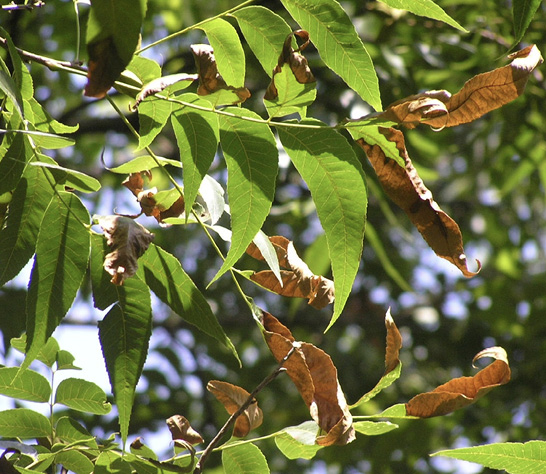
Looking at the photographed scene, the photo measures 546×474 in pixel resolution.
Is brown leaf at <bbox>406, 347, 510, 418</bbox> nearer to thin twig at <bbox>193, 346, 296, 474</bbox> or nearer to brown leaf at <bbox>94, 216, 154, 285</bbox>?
thin twig at <bbox>193, 346, 296, 474</bbox>

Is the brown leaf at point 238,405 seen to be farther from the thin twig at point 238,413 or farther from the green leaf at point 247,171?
the green leaf at point 247,171

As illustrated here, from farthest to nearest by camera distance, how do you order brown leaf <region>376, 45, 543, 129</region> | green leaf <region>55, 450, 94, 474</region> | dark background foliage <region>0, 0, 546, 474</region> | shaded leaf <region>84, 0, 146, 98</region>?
1. dark background foliage <region>0, 0, 546, 474</region>
2. green leaf <region>55, 450, 94, 474</region>
3. brown leaf <region>376, 45, 543, 129</region>
4. shaded leaf <region>84, 0, 146, 98</region>

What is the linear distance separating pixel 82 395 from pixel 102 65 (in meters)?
0.41

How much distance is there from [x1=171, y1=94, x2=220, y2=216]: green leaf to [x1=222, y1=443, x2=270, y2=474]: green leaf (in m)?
0.24

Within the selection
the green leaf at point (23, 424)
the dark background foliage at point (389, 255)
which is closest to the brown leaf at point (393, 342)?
the green leaf at point (23, 424)

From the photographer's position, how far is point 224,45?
67 centimetres

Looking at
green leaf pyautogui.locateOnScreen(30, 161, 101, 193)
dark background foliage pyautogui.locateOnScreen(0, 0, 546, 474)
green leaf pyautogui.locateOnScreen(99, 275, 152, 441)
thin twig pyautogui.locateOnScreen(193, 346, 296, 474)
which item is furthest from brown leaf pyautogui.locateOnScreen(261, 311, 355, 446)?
dark background foliage pyautogui.locateOnScreen(0, 0, 546, 474)

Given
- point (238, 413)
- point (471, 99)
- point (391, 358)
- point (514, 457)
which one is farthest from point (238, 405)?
point (471, 99)

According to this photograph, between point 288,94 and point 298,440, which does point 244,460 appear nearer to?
point 298,440

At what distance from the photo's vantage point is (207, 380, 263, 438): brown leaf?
70 cm

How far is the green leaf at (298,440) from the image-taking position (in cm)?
67

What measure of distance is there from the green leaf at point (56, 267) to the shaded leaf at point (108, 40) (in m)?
0.22

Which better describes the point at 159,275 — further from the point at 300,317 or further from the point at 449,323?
the point at 449,323

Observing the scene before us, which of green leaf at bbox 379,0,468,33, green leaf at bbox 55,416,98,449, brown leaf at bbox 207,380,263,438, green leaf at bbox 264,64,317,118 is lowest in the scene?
green leaf at bbox 55,416,98,449
